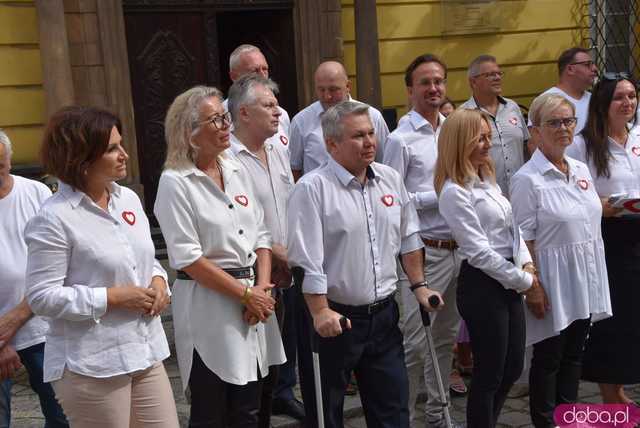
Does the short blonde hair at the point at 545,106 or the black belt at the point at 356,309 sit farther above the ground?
the short blonde hair at the point at 545,106

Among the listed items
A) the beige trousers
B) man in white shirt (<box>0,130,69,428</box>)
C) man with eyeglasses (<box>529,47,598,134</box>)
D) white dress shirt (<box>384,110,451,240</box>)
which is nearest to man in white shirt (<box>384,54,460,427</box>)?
white dress shirt (<box>384,110,451,240</box>)

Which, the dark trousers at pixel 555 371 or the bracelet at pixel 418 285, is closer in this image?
the bracelet at pixel 418 285

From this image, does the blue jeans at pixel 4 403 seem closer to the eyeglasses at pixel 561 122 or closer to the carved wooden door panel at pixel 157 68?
the eyeglasses at pixel 561 122

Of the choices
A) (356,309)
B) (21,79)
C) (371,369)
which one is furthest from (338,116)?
(21,79)

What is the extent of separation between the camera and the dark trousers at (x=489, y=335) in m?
4.07

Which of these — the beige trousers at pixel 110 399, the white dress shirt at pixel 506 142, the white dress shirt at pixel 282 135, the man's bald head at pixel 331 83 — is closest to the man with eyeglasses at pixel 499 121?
the white dress shirt at pixel 506 142

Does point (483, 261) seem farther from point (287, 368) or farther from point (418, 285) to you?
point (287, 368)

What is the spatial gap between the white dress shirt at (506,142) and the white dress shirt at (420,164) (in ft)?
2.07

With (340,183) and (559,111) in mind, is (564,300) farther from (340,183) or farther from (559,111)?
(340,183)

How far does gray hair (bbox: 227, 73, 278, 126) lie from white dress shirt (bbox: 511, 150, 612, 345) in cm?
145

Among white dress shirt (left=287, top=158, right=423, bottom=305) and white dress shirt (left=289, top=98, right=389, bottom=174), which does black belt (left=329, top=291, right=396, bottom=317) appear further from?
white dress shirt (left=289, top=98, right=389, bottom=174)

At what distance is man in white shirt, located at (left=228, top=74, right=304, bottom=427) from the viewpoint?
418 cm

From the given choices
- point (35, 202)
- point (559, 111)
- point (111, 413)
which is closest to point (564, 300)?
point (559, 111)

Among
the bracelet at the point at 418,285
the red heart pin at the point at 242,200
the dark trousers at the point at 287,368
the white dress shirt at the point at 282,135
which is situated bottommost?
the dark trousers at the point at 287,368
